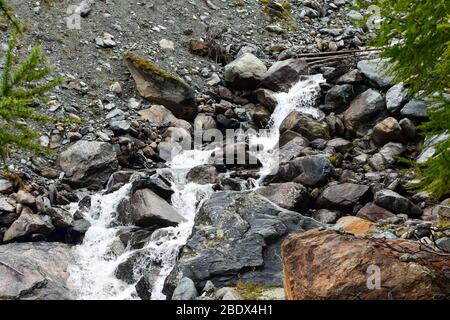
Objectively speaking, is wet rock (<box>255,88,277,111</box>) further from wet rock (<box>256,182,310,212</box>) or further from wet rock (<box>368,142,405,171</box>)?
wet rock (<box>256,182,310,212</box>)

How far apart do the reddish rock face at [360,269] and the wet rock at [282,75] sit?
12117mm

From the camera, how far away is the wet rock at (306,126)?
1480 centimetres

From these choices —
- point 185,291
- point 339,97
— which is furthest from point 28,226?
point 339,97

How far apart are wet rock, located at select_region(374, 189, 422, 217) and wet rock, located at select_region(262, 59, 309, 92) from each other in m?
7.42

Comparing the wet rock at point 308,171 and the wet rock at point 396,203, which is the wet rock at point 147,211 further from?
the wet rock at point 396,203

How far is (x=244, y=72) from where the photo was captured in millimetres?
17281

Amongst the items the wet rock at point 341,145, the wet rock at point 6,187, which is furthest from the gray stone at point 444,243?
the wet rock at point 6,187

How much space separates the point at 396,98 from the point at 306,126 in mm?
2904

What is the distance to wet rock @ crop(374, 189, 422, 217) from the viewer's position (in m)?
10.5

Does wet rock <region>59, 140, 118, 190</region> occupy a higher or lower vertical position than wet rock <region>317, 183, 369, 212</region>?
higher

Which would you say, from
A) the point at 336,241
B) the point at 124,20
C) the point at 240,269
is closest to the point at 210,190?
the point at 240,269

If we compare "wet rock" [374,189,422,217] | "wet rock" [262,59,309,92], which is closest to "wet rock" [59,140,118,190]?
"wet rock" [262,59,309,92]

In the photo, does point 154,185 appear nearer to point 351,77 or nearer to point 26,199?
point 26,199
